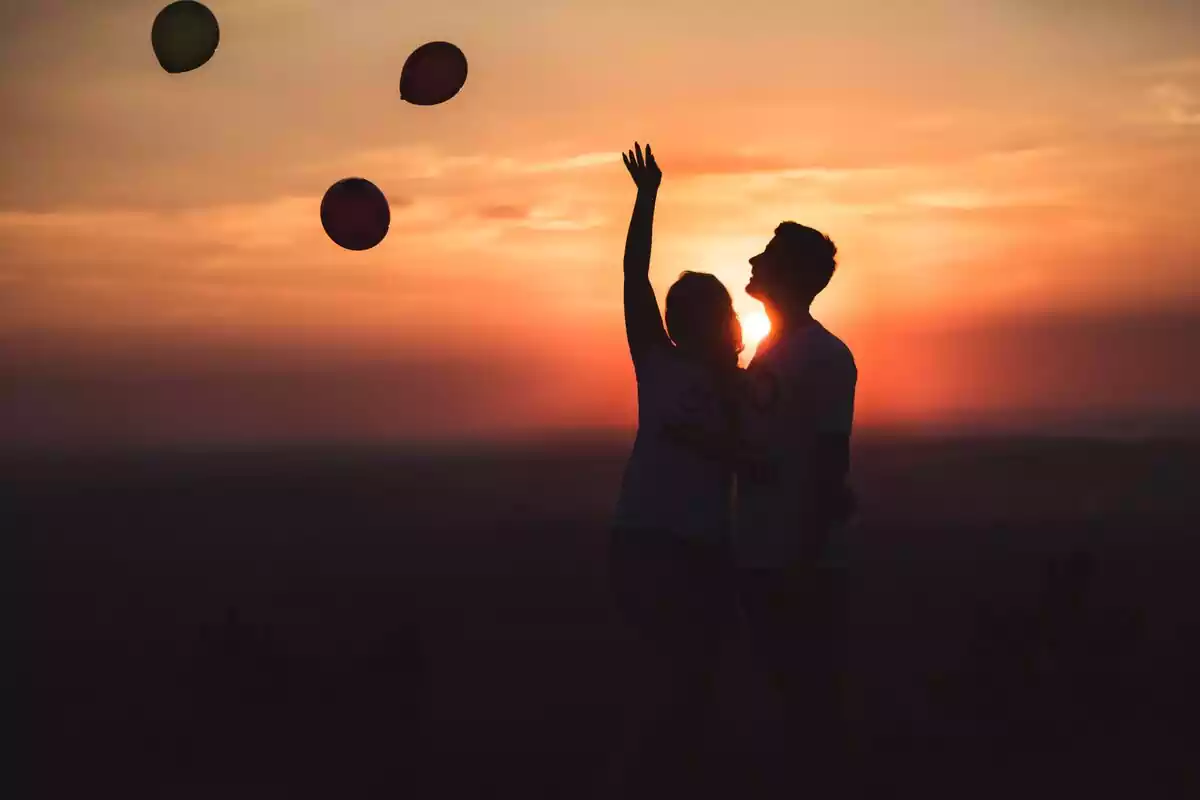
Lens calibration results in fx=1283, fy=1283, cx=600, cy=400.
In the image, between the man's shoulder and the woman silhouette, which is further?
the man's shoulder

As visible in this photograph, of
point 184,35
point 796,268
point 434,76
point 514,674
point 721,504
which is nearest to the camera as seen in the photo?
point 721,504

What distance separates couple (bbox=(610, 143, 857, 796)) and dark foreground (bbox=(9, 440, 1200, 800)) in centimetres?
23

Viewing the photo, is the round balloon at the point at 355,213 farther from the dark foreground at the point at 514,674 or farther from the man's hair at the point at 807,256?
the man's hair at the point at 807,256

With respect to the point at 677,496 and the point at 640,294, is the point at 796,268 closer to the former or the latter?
the point at 640,294

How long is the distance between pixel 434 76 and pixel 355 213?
79 centimetres

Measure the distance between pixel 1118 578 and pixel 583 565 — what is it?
5.97 metres

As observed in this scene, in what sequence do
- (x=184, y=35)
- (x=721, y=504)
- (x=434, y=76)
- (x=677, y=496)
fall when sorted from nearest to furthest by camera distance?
1. (x=677, y=496)
2. (x=721, y=504)
3. (x=434, y=76)
4. (x=184, y=35)

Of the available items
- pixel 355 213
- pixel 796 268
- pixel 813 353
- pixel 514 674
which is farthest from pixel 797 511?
pixel 514 674

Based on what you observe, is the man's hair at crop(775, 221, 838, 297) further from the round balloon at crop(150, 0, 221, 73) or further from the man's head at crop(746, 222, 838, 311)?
the round balloon at crop(150, 0, 221, 73)

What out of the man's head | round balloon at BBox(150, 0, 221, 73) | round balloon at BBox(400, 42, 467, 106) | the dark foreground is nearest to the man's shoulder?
the man's head

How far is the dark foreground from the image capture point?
5.78 metres

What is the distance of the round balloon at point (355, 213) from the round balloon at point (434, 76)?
1.67ft

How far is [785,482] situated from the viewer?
414 centimetres

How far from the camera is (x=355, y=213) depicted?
621cm
